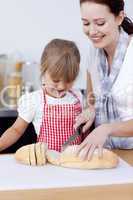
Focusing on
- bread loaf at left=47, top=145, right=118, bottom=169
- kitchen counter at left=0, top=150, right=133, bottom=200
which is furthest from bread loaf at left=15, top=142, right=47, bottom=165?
kitchen counter at left=0, top=150, right=133, bottom=200

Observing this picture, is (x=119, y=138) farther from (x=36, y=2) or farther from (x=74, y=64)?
(x=36, y=2)

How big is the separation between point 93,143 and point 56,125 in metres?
0.26

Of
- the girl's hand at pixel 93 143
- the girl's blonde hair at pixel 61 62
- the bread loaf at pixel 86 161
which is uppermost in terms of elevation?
the girl's blonde hair at pixel 61 62

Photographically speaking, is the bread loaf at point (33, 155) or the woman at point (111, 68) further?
the woman at point (111, 68)

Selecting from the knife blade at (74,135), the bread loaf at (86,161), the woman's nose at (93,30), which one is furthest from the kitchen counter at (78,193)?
the woman's nose at (93,30)

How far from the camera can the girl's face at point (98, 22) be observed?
110 centimetres

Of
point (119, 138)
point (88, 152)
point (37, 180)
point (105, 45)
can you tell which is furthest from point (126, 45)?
point (37, 180)

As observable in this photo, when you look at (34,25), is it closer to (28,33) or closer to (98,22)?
(28,33)

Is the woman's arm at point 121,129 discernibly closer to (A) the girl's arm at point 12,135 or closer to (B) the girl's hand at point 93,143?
(B) the girl's hand at point 93,143

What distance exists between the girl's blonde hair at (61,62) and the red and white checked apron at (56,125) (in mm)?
102

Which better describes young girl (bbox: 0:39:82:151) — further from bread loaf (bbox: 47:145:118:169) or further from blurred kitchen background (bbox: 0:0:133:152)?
blurred kitchen background (bbox: 0:0:133:152)

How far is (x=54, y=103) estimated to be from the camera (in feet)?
3.97

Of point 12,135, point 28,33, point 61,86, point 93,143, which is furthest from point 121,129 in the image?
point 28,33

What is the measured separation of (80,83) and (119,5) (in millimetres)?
977
